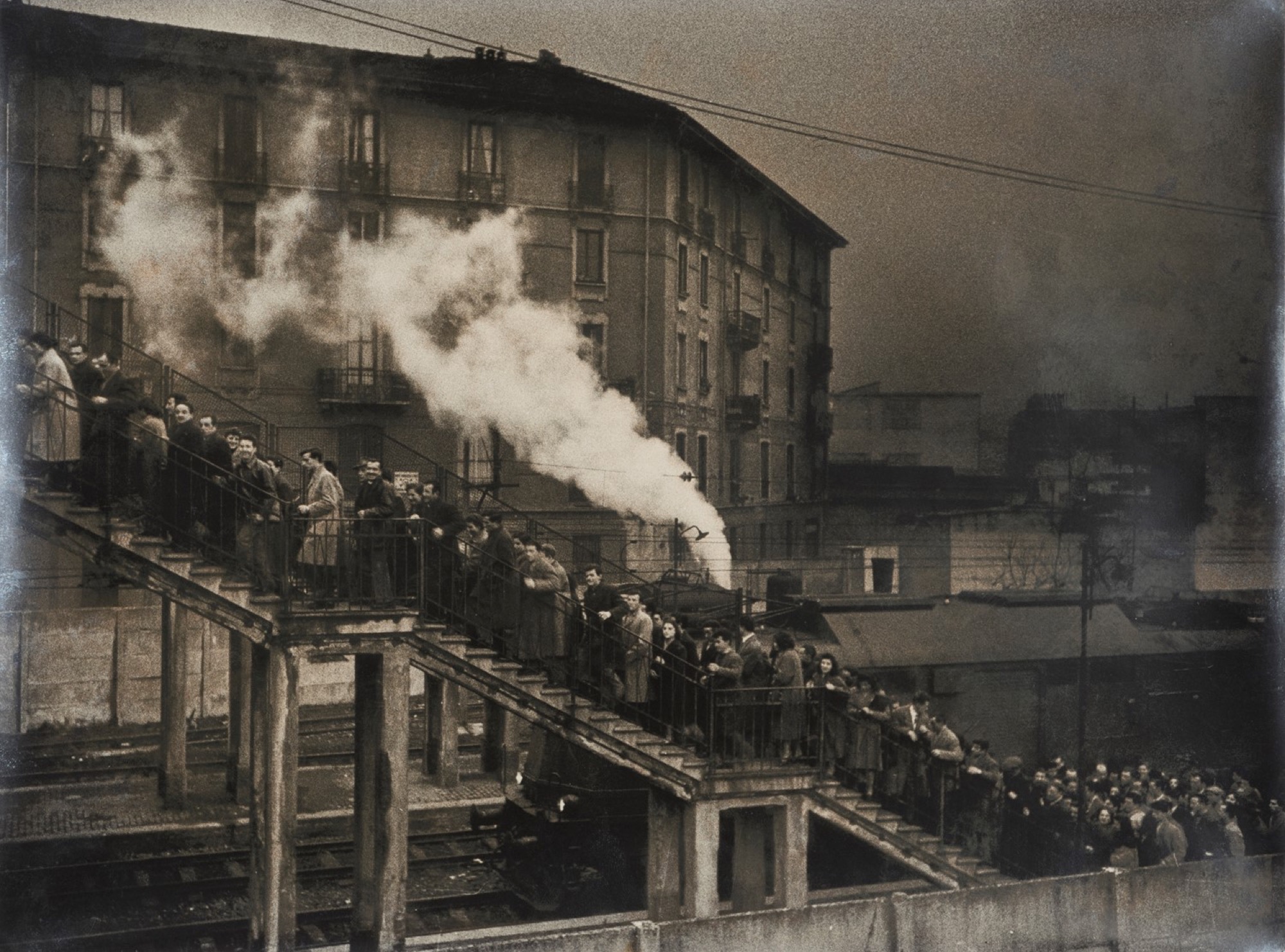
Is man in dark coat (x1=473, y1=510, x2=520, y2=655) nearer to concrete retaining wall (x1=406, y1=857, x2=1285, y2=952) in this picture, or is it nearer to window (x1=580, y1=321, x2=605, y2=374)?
concrete retaining wall (x1=406, y1=857, x2=1285, y2=952)

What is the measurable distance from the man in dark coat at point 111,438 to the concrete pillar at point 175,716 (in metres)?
4.47

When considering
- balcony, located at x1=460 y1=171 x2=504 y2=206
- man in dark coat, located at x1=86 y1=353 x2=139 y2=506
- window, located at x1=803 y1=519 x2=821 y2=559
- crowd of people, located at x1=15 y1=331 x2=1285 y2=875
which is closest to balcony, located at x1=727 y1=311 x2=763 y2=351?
window, located at x1=803 y1=519 x2=821 y2=559

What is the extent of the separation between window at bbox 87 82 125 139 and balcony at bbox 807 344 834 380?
11.2 meters

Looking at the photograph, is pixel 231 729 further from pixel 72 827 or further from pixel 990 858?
pixel 990 858

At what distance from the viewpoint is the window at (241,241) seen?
17125mm

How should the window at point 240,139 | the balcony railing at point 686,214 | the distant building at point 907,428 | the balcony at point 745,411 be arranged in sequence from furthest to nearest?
the distant building at point 907,428, the balcony at point 745,411, the balcony railing at point 686,214, the window at point 240,139

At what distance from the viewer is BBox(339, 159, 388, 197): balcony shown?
1758 centimetres

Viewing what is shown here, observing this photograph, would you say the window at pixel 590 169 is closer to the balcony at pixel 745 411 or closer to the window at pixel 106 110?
the balcony at pixel 745 411

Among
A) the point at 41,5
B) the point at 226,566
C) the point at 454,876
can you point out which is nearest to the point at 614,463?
the point at 454,876

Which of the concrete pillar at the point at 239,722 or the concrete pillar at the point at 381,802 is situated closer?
the concrete pillar at the point at 381,802

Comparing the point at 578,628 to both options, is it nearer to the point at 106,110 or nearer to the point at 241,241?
the point at 241,241

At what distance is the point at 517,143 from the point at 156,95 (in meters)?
4.89

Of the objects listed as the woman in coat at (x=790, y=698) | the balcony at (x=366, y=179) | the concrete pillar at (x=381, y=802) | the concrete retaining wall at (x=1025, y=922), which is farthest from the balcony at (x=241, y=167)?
the concrete retaining wall at (x=1025, y=922)

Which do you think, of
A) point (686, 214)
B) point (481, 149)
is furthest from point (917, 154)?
point (481, 149)
